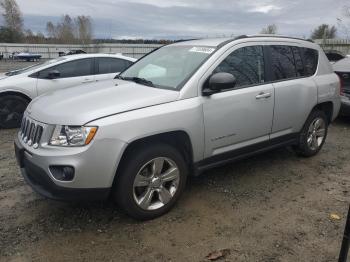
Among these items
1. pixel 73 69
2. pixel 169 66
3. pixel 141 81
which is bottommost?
pixel 73 69

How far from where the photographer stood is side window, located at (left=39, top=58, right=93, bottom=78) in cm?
771

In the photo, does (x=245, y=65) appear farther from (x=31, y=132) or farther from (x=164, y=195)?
(x=31, y=132)

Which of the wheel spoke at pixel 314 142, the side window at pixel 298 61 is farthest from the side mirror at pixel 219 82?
the wheel spoke at pixel 314 142

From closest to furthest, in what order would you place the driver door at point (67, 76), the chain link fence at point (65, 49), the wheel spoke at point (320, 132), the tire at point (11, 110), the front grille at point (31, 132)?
1. the front grille at point (31, 132)
2. the wheel spoke at point (320, 132)
3. the tire at point (11, 110)
4. the driver door at point (67, 76)
5. the chain link fence at point (65, 49)

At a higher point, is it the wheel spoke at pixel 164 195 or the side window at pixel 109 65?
the side window at pixel 109 65

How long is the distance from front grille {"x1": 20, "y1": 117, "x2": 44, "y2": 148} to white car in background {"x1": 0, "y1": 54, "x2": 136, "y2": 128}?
3.96m

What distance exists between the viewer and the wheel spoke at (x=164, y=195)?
3676 millimetres

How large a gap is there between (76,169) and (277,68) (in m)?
2.93

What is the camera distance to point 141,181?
3.48 metres

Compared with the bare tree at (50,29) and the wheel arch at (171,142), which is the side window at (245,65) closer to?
the wheel arch at (171,142)

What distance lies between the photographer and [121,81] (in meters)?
4.38

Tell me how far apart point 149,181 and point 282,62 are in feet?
8.31

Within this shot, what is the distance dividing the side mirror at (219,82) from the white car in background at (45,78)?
4238 millimetres

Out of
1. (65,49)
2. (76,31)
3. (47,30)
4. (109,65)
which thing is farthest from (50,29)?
(109,65)
